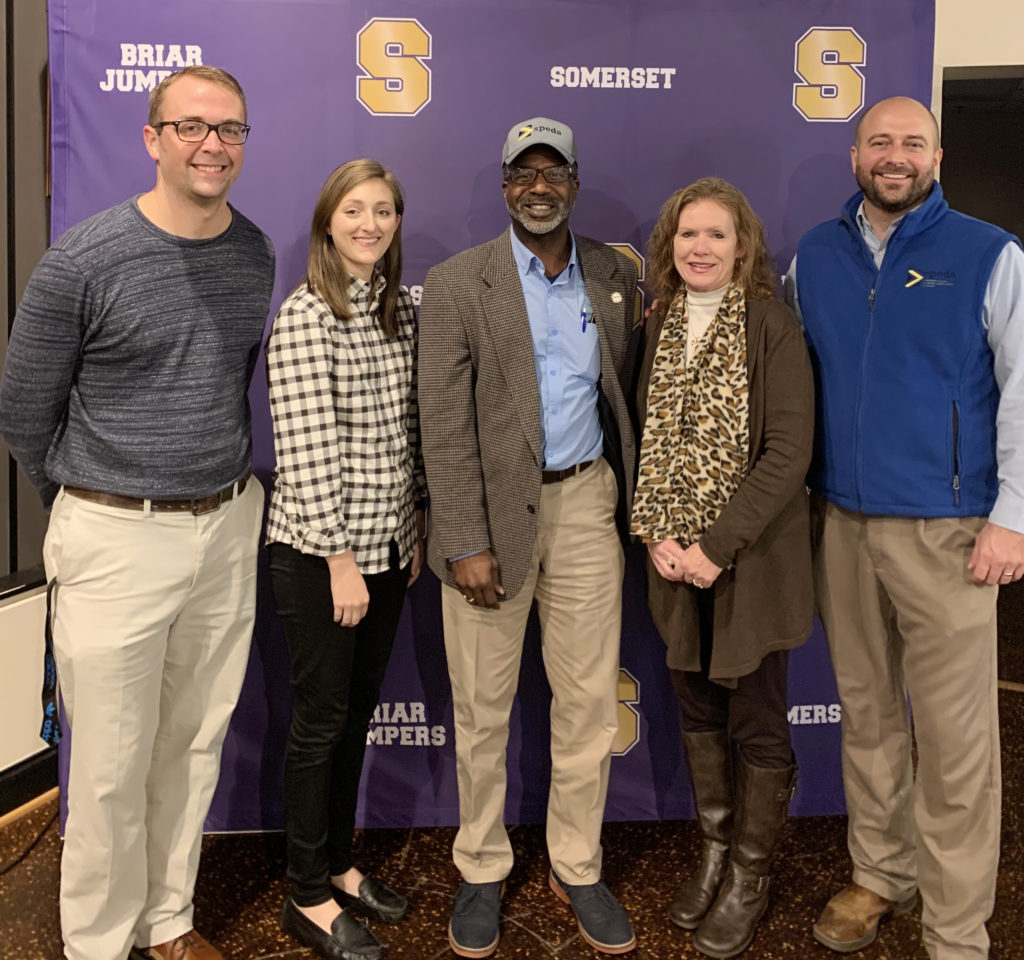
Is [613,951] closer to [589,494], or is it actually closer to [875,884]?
[875,884]

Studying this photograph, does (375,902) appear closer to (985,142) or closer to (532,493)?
(532,493)

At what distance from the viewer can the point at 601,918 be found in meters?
2.28

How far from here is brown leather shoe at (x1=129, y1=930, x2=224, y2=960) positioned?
216cm

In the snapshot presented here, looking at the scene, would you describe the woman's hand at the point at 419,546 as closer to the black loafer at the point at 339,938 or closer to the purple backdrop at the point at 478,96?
the purple backdrop at the point at 478,96

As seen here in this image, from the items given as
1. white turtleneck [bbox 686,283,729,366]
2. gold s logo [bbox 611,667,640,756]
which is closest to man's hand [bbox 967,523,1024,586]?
white turtleneck [bbox 686,283,729,366]

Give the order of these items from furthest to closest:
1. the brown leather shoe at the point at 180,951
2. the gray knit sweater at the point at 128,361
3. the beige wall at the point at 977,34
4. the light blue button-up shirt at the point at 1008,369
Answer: the beige wall at the point at 977,34
the brown leather shoe at the point at 180,951
the light blue button-up shirt at the point at 1008,369
the gray knit sweater at the point at 128,361

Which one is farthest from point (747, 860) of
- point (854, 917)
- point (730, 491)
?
point (730, 491)

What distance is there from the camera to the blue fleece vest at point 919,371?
201 cm

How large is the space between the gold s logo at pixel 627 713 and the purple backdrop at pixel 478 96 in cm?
35

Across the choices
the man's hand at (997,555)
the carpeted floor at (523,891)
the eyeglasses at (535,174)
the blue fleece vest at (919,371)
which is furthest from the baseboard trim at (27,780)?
the man's hand at (997,555)

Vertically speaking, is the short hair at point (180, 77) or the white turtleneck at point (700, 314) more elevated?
the short hair at point (180, 77)

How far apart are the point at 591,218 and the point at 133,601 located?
1.59 m

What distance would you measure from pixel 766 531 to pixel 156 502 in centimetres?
133

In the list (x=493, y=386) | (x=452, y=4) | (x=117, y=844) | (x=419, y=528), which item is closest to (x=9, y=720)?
(x=117, y=844)
